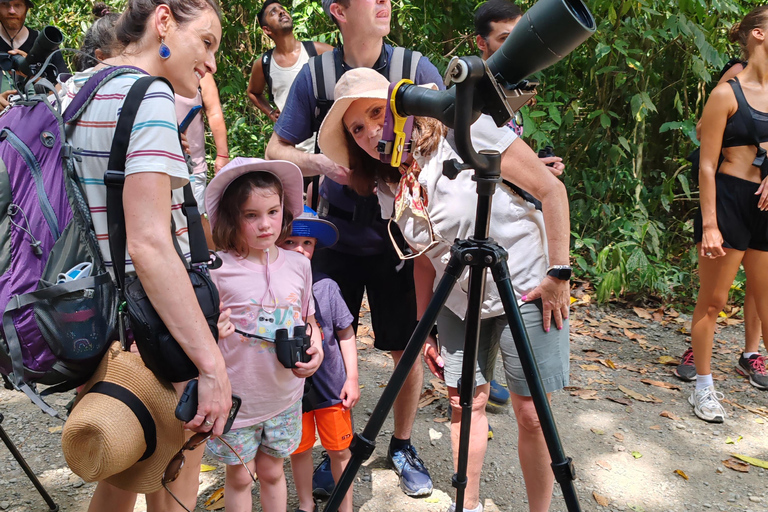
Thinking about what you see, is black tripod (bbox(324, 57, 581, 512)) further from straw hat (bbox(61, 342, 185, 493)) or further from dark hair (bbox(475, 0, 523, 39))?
dark hair (bbox(475, 0, 523, 39))

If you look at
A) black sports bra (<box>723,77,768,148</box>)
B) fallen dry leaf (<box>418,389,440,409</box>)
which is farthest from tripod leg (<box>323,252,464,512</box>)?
black sports bra (<box>723,77,768,148</box>)

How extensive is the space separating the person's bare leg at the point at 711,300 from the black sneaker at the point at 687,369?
0.37m

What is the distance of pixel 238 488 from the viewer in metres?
2.22

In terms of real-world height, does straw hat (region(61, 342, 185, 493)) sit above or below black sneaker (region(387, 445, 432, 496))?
above

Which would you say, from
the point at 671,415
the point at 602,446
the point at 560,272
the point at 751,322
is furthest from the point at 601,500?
the point at 751,322

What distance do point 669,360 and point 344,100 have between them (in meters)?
3.27

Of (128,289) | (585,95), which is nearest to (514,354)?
(128,289)

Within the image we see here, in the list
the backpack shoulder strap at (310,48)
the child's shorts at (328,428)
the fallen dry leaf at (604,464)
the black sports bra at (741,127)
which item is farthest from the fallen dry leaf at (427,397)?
the backpack shoulder strap at (310,48)

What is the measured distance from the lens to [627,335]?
477 centimetres

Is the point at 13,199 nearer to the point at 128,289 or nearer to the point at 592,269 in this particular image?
the point at 128,289

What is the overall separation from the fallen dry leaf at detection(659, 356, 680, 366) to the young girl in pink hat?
2962 millimetres

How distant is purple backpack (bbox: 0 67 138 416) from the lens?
146 centimetres

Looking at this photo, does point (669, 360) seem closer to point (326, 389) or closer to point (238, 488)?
point (326, 389)

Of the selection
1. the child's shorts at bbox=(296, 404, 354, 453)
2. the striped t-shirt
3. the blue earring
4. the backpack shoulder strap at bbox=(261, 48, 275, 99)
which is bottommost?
the child's shorts at bbox=(296, 404, 354, 453)
